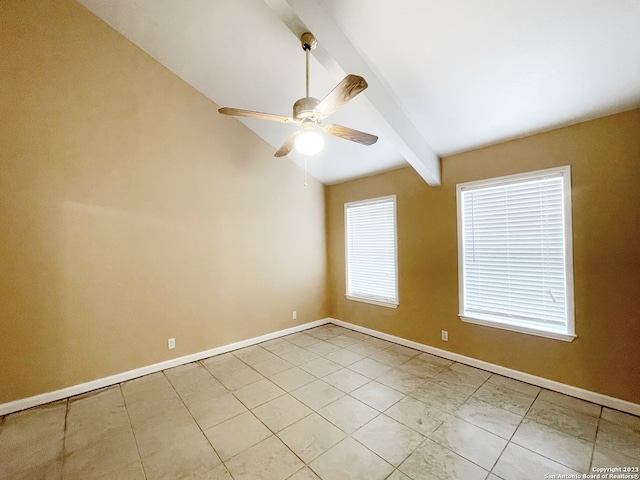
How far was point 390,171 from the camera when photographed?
409 cm

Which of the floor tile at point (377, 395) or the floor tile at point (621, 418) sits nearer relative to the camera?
the floor tile at point (621, 418)

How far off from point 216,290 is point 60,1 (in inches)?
138

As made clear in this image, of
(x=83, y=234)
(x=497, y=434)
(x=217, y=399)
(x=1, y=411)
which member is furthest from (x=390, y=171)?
(x=1, y=411)

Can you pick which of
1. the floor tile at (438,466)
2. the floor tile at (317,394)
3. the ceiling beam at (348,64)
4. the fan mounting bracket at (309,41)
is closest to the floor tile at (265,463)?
the floor tile at (317,394)

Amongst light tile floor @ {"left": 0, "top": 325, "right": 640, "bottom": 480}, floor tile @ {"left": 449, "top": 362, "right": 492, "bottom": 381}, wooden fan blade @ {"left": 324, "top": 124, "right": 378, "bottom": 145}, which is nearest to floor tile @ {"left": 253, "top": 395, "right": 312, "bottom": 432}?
light tile floor @ {"left": 0, "top": 325, "right": 640, "bottom": 480}

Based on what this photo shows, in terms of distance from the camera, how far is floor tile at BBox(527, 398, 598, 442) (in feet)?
6.83

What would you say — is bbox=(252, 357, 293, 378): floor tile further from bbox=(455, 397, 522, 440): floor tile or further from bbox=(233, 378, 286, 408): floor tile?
bbox=(455, 397, 522, 440): floor tile

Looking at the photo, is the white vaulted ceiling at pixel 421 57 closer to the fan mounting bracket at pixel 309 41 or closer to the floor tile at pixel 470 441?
the fan mounting bracket at pixel 309 41

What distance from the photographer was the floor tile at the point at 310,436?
6.37 ft

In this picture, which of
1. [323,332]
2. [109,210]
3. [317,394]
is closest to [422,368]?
[317,394]

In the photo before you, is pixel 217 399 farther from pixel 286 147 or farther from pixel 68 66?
pixel 68 66

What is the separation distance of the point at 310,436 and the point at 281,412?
415 millimetres

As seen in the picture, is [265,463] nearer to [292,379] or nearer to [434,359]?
[292,379]

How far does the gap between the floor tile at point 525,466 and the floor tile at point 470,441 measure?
0.05 metres
